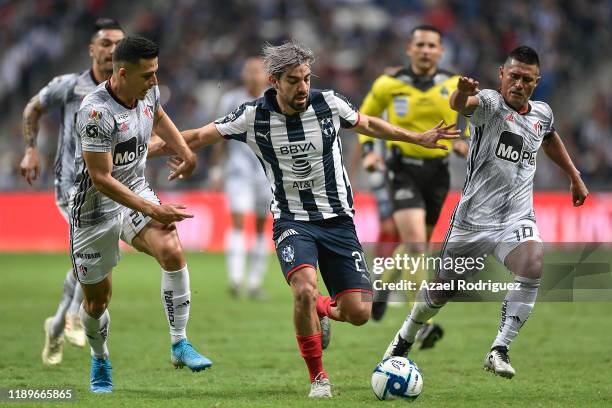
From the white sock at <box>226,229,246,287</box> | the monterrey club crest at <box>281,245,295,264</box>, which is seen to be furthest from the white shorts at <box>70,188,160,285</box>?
the white sock at <box>226,229,246,287</box>

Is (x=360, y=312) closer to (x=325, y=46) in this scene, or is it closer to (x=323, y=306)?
(x=323, y=306)

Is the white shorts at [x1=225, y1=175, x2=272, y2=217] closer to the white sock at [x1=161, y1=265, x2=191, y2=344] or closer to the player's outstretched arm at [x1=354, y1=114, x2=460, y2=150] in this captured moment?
the player's outstretched arm at [x1=354, y1=114, x2=460, y2=150]

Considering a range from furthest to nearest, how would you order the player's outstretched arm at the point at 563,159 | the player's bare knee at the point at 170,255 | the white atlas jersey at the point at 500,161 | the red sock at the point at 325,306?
the player's outstretched arm at the point at 563,159 → the red sock at the point at 325,306 → the white atlas jersey at the point at 500,161 → the player's bare knee at the point at 170,255

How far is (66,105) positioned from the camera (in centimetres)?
950

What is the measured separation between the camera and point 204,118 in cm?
2297

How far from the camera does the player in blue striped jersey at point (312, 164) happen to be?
7.68m

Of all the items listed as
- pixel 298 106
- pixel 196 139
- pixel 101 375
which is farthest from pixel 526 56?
pixel 101 375

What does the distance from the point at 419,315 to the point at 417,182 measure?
283 cm

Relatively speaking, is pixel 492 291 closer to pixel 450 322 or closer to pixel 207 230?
pixel 450 322

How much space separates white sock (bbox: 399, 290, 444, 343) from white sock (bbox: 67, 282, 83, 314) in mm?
2906

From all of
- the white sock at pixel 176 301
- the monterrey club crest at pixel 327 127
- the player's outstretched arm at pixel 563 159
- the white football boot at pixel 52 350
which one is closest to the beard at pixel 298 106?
the monterrey club crest at pixel 327 127

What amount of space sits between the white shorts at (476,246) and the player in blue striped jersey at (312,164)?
70 centimetres

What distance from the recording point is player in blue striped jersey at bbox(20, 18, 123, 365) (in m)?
9.24

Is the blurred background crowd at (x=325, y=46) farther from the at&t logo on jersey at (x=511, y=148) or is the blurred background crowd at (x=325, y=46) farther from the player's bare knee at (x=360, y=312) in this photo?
the player's bare knee at (x=360, y=312)
